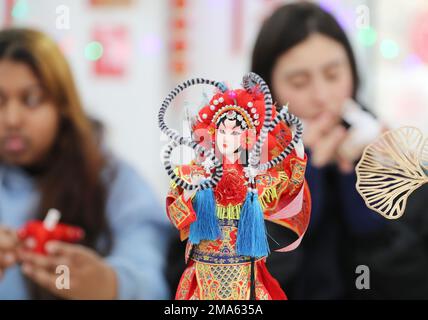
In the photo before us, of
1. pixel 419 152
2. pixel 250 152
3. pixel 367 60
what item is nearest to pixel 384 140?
pixel 419 152

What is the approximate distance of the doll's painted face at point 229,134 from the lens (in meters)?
0.81

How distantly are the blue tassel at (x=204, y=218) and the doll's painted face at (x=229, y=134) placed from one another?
74 mm

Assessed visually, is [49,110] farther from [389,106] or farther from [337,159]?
[389,106]

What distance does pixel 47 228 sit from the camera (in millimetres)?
1061

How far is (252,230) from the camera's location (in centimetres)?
79

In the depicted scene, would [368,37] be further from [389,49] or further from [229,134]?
[229,134]

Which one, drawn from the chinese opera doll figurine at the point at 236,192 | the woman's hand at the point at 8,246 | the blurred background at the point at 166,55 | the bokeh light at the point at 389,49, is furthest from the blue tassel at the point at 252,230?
the bokeh light at the point at 389,49

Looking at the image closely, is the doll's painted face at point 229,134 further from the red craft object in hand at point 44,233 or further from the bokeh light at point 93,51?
the bokeh light at point 93,51

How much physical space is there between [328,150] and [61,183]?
2.01ft

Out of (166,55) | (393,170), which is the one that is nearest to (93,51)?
(166,55)

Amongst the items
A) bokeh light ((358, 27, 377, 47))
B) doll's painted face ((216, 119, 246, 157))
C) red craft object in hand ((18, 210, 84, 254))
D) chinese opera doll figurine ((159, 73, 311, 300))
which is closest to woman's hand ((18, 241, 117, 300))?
red craft object in hand ((18, 210, 84, 254))

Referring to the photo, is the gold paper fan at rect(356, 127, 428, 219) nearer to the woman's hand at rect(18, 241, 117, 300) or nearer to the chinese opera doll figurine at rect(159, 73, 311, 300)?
the chinese opera doll figurine at rect(159, 73, 311, 300)

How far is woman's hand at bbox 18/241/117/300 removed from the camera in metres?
1.06

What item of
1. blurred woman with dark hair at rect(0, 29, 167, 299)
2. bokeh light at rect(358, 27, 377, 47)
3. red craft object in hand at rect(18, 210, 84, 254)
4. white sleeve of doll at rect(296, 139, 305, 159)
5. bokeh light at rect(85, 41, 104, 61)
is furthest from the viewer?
bokeh light at rect(85, 41, 104, 61)
